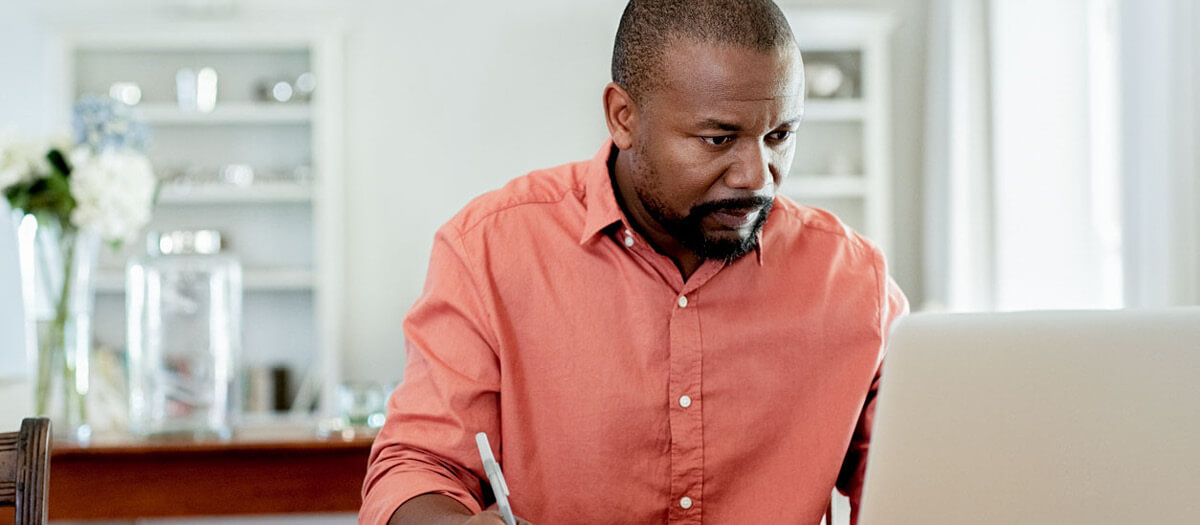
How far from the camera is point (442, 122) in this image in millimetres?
4703

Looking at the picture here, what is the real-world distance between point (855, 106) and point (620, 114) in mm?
3339

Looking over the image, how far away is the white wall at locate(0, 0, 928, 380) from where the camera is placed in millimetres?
4688

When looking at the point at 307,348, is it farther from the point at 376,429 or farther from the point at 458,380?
the point at 458,380

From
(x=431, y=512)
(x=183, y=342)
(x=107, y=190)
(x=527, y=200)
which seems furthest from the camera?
(x=107, y=190)

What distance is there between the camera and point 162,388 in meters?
2.21

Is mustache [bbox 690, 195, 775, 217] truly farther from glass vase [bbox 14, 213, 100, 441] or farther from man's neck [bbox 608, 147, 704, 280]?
glass vase [bbox 14, 213, 100, 441]

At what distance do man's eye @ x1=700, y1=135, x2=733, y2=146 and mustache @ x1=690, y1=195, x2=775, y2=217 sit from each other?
0.05 metres

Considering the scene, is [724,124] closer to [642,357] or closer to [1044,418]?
[642,357]

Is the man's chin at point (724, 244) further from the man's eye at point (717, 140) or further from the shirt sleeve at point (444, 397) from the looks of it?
the shirt sleeve at point (444, 397)

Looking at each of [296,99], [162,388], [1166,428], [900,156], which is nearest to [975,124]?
[900,156]

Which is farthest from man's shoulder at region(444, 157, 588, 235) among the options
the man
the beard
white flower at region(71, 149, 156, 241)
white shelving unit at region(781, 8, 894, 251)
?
white shelving unit at region(781, 8, 894, 251)

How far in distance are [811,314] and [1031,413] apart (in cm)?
50

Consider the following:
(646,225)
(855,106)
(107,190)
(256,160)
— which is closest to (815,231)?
(646,225)

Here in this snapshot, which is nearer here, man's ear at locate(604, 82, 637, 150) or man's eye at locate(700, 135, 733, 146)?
man's eye at locate(700, 135, 733, 146)
